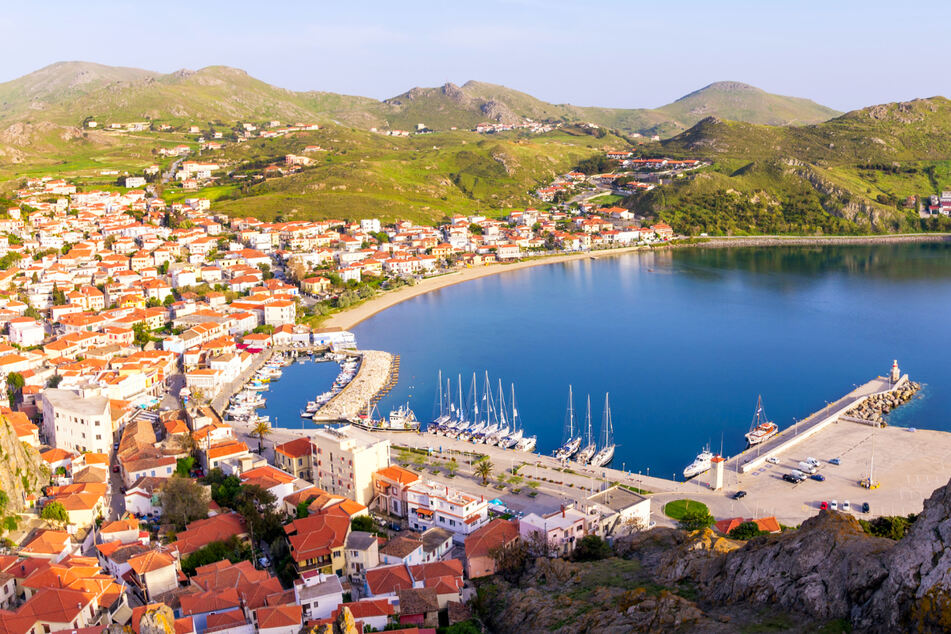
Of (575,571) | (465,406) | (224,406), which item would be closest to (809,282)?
(465,406)

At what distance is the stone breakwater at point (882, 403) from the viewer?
86.3 feet

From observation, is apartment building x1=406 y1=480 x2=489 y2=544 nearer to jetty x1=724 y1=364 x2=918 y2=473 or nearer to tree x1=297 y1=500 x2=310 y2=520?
tree x1=297 y1=500 x2=310 y2=520

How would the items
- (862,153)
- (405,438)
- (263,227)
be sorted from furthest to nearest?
(862,153) → (263,227) → (405,438)

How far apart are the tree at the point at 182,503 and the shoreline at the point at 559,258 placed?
21547 millimetres

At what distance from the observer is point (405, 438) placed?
985 inches

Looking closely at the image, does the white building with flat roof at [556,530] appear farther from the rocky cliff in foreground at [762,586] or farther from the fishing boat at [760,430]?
the fishing boat at [760,430]

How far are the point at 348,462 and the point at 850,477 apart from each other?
45.8ft

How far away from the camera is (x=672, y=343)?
37906 millimetres

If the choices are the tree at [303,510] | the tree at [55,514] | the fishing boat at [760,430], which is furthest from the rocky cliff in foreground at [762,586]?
the fishing boat at [760,430]

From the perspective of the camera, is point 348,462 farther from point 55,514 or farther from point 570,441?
point 570,441

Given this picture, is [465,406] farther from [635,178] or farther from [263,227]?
[635,178]

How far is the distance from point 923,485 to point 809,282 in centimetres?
3464

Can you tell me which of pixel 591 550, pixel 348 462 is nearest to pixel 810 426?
pixel 591 550

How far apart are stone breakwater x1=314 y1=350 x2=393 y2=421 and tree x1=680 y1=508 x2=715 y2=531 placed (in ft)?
43.7
